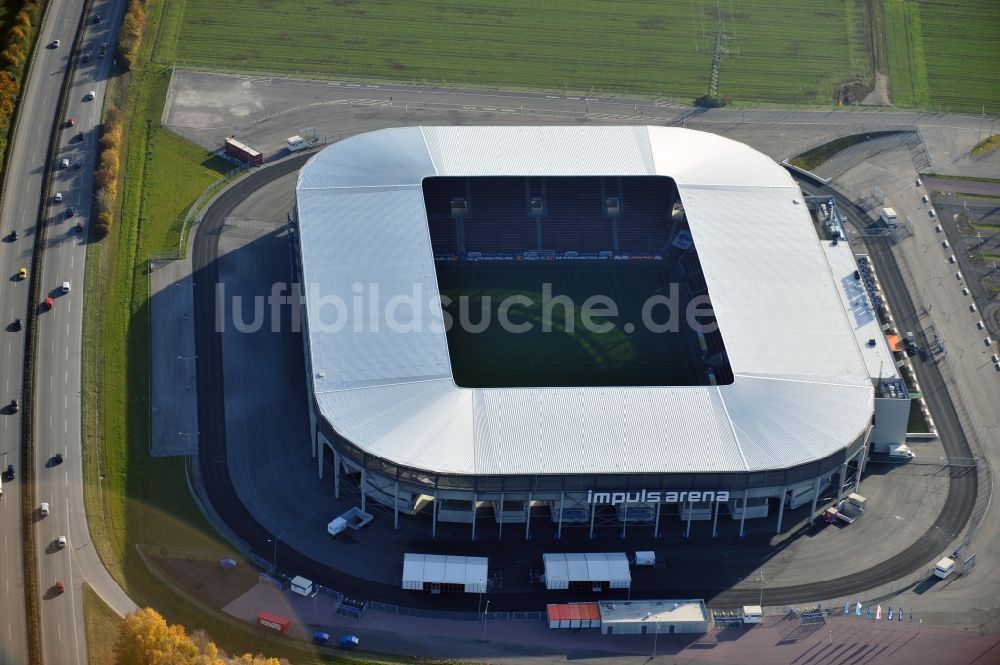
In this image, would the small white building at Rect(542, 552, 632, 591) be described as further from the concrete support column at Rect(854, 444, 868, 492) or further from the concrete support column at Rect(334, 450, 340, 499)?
the concrete support column at Rect(854, 444, 868, 492)

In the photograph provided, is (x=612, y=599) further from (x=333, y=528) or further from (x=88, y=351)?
(x=88, y=351)

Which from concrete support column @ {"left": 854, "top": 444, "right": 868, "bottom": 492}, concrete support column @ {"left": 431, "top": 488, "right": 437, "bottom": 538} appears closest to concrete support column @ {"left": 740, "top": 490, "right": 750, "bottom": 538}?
concrete support column @ {"left": 854, "top": 444, "right": 868, "bottom": 492}

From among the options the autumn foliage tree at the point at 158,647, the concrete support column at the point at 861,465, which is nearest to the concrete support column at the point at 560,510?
the autumn foliage tree at the point at 158,647

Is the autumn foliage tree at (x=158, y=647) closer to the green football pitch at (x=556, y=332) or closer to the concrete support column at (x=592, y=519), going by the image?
the concrete support column at (x=592, y=519)

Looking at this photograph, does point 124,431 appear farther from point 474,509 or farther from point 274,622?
point 474,509

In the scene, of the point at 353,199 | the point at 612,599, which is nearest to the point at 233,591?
the point at 612,599

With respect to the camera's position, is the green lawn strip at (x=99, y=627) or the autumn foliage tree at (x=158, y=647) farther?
the green lawn strip at (x=99, y=627)

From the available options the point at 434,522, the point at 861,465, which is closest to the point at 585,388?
the point at 434,522

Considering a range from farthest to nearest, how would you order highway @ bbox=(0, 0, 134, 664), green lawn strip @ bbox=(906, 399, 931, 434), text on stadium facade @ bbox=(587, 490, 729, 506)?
1. green lawn strip @ bbox=(906, 399, 931, 434)
2. text on stadium facade @ bbox=(587, 490, 729, 506)
3. highway @ bbox=(0, 0, 134, 664)
